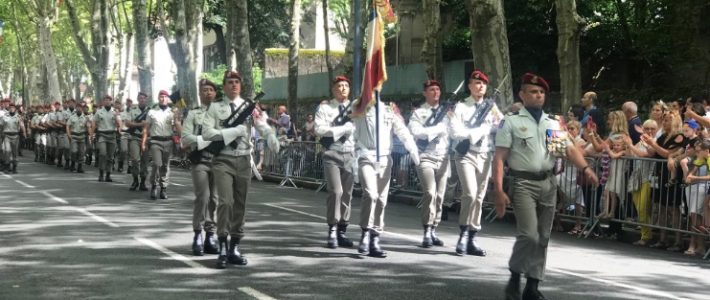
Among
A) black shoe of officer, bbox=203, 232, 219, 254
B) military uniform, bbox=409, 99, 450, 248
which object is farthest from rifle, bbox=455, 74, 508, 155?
black shoe of officer, bbox=203, 232, 219, 254

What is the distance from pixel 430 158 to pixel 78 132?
1782 cm

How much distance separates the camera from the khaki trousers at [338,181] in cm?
1113

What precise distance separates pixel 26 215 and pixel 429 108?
6712 millimetres

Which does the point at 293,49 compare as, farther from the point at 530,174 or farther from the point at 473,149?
the point at 530,174

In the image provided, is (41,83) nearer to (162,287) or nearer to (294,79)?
(294,79)

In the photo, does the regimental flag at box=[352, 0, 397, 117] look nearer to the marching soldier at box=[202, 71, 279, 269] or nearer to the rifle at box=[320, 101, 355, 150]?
the rifle at box=[320, 101, 355, 150]

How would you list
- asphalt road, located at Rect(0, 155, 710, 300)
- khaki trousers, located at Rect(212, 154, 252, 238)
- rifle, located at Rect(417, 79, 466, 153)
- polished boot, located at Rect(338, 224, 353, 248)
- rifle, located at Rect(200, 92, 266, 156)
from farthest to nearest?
1. polished boot, located at Rect(338, 224, 353, 248)
2. rifle, located at Rect(417, 79, 466, 153)
3. rifle, located at Rect(200, 92, 266, 156)
4. khaki trousers, located at Rect(212, 154, 252, 238)
5. asphalt road, located at Rect(0, 155, 710, 300)

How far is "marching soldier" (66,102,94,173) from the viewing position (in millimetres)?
26469

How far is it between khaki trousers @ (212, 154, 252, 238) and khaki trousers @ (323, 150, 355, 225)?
4.56ft

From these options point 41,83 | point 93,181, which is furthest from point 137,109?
point 41,83

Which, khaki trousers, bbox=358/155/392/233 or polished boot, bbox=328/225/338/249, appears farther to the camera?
polished boot, bbox=328/225/338/249

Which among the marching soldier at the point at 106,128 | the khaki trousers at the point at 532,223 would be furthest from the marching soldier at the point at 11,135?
the khaki trousers at the point at 532,223

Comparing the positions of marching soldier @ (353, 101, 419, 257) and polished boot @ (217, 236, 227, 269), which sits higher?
marching soldier @ (353, 101, 419, 257)

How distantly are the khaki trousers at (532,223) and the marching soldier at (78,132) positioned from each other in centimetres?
1994
